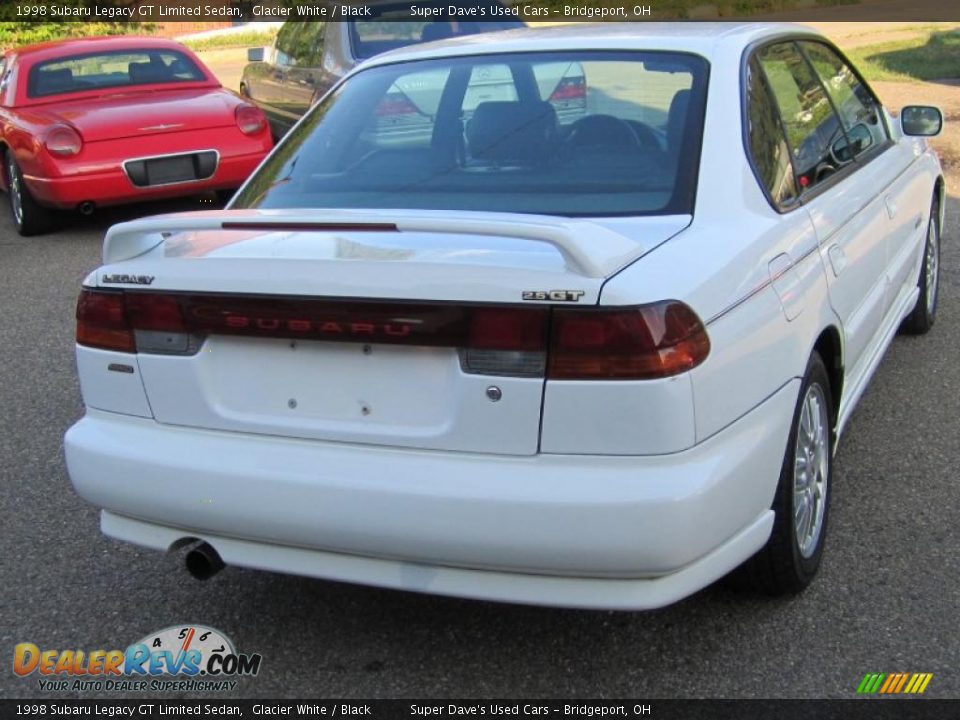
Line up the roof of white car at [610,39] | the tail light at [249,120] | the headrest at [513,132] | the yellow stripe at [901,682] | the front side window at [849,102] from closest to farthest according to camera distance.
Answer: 1. the yellow stripe at [901,682]
2. the headrest at [513,132]
3. the roof of white car at [610,39]
4. the front side window at [849,102]
5. the tail light at [249,120]

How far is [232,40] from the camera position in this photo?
33.2 m

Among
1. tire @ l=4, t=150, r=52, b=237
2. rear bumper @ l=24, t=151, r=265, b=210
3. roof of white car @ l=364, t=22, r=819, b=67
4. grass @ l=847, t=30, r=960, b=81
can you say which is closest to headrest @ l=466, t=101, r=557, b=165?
roof of white car @ l=364, t=22, r=819, b=67

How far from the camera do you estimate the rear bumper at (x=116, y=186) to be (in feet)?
27.8

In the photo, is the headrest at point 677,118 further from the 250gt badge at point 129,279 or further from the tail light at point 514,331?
the 250gt badge at point 129,279

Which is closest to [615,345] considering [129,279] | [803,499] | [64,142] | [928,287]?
[803,499]

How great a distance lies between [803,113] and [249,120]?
5775mm

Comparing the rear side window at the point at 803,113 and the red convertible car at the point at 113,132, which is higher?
the rear side window at the point at 803,113

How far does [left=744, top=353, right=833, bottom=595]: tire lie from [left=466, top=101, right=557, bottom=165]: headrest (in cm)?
101

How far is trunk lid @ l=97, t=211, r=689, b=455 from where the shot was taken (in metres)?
2.64

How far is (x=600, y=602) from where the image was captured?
2.70 m

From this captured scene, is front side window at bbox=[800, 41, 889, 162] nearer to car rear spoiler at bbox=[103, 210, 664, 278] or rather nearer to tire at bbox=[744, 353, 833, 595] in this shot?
tire at bbox=[744, 353, 833, 595]

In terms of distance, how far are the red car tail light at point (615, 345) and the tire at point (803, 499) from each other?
63 centimetres

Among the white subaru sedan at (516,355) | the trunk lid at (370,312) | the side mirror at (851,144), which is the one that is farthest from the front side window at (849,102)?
the trunk lid at (370,312)
